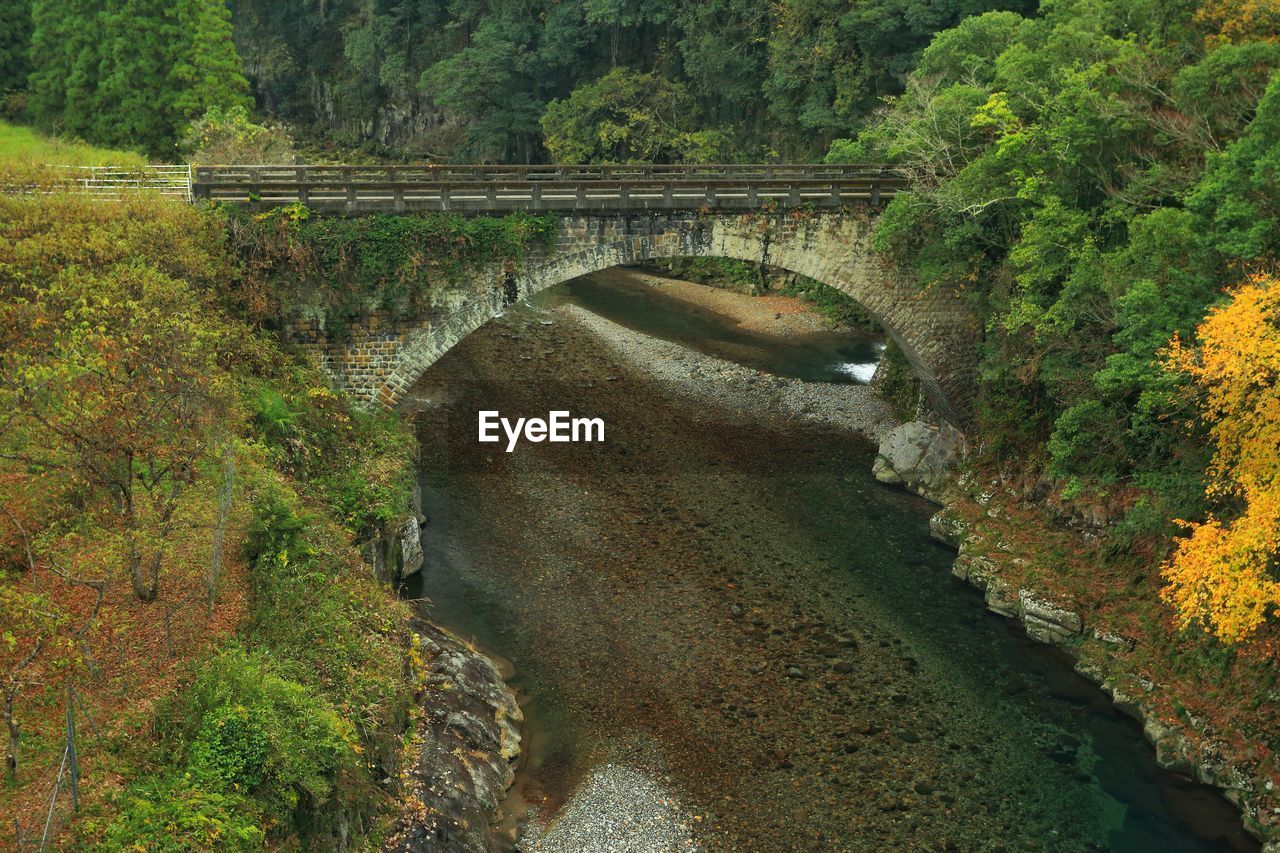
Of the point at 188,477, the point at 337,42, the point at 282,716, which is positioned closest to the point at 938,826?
the point at 282,716

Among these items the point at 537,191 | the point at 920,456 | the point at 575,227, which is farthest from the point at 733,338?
the point at 537,191

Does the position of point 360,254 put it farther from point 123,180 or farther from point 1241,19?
point 1241,19

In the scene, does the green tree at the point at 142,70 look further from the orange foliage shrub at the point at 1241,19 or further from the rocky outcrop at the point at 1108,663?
the orange foliage shrub at the point at 1241,19

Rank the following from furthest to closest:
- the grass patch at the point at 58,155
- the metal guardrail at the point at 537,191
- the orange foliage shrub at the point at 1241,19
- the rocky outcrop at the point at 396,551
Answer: the grass patch at the point at 58,155, the metal guardrail at the point at 537,191, the rocky outcrop at the point at 396,551, the orange foliage shrub at the point at 1241,19

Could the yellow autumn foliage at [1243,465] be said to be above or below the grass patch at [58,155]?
below

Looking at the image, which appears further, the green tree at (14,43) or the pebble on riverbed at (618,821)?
the green tree at (14,43)

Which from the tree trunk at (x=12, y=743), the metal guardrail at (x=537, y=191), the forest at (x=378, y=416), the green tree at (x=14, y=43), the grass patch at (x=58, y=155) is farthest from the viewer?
the green tree at (x=14, y=43)

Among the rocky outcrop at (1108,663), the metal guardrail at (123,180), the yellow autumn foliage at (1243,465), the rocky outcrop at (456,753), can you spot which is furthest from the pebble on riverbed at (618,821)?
the metal guardrail at (123,180)

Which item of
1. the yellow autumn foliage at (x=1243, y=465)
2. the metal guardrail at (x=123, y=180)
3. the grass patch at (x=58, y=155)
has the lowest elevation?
the yellow autumn foliage at (x=1243, y=465)
